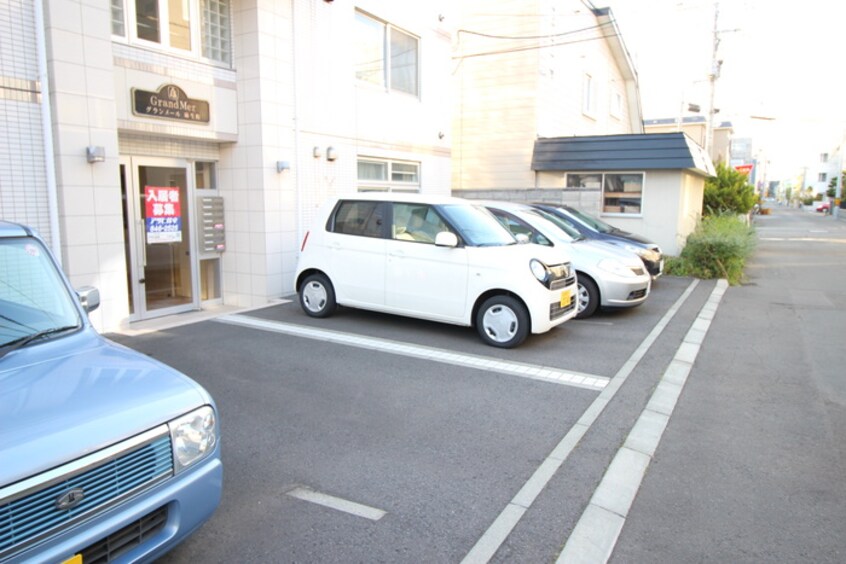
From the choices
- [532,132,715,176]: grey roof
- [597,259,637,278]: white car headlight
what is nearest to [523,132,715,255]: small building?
[532,132,715,176]: grey roof

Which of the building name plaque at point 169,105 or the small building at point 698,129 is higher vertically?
the small building at point 698,129

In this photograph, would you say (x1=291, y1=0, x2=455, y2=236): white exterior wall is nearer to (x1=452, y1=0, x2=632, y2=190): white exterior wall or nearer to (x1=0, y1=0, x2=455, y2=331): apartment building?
(x1=0, y1=0, x2=455, y2=331): apartment building

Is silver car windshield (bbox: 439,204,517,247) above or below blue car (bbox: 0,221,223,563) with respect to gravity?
above

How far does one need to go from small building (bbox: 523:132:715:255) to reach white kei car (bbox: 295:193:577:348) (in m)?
8.01

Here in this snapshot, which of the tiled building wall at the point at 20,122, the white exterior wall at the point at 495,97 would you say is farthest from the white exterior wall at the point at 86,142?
the white exterior wall at the point at 495,97

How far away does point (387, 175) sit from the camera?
40.0 feet

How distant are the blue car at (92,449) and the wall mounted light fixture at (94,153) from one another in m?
4.09

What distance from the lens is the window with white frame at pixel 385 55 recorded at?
37.1ft

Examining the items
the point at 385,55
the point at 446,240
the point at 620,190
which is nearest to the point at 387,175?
the point at 385,55

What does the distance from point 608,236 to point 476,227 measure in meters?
4.43

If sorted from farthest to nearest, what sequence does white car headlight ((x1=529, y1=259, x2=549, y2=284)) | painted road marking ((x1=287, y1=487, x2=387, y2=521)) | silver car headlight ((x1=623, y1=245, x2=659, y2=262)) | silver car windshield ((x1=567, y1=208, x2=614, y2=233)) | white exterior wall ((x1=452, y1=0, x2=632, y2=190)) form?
white exterior wall ((x1=452, y1=0, x2=632, y2=190)) → silver car windshield ((x1=567, y1=208, x2=614, y2=233)) → silver car headlight ((x1=623, y1=245, x2=659, y2=262)) → white car headlight ((x1=529, y1=259, x2=549, y2=284)) → painted road marking ((x1=287, y1=487, x2=387, y2=521))

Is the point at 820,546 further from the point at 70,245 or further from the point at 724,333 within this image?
the point at 70,245

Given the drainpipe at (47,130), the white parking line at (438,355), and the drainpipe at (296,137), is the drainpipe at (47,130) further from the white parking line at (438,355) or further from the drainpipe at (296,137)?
the drainpipe at (296,137)

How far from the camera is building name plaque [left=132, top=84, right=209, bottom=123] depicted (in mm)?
7781
